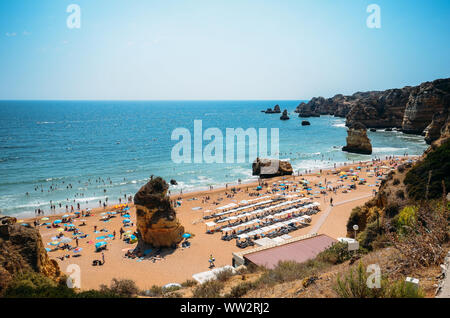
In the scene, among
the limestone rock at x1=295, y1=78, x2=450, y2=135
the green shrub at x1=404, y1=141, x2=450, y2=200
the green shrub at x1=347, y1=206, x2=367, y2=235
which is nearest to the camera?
the green shrub at x1=404, y1=141, x2=450, y2=200

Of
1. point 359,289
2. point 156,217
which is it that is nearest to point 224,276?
point 359,289

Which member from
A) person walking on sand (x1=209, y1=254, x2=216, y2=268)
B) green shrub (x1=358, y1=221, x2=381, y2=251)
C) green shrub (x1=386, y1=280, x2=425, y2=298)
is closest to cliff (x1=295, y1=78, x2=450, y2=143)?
green shrub (x1=358, y1=221, x2=381, y2=251)

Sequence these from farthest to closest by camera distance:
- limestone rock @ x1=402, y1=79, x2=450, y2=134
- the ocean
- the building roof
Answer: limestone rock @ x1=402, y1=79, x2=450, y2=134 < the ocean < the building roof

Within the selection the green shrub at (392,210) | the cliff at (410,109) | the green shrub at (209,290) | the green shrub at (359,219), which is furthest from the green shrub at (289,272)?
the cliff at (410,109)

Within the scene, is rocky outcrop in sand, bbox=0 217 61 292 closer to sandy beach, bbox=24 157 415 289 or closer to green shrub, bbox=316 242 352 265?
sandy beach, bbox=24 157 415 289

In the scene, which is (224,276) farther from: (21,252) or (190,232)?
(190,232)

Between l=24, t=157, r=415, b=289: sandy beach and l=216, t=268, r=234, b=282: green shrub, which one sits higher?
l=216, t=268, r=234, b=282: green shrub

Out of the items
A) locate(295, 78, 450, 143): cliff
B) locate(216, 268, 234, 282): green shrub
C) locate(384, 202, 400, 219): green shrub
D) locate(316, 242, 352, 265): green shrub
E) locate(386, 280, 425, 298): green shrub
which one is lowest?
locate(216, 268, 234, 282): green shrub
